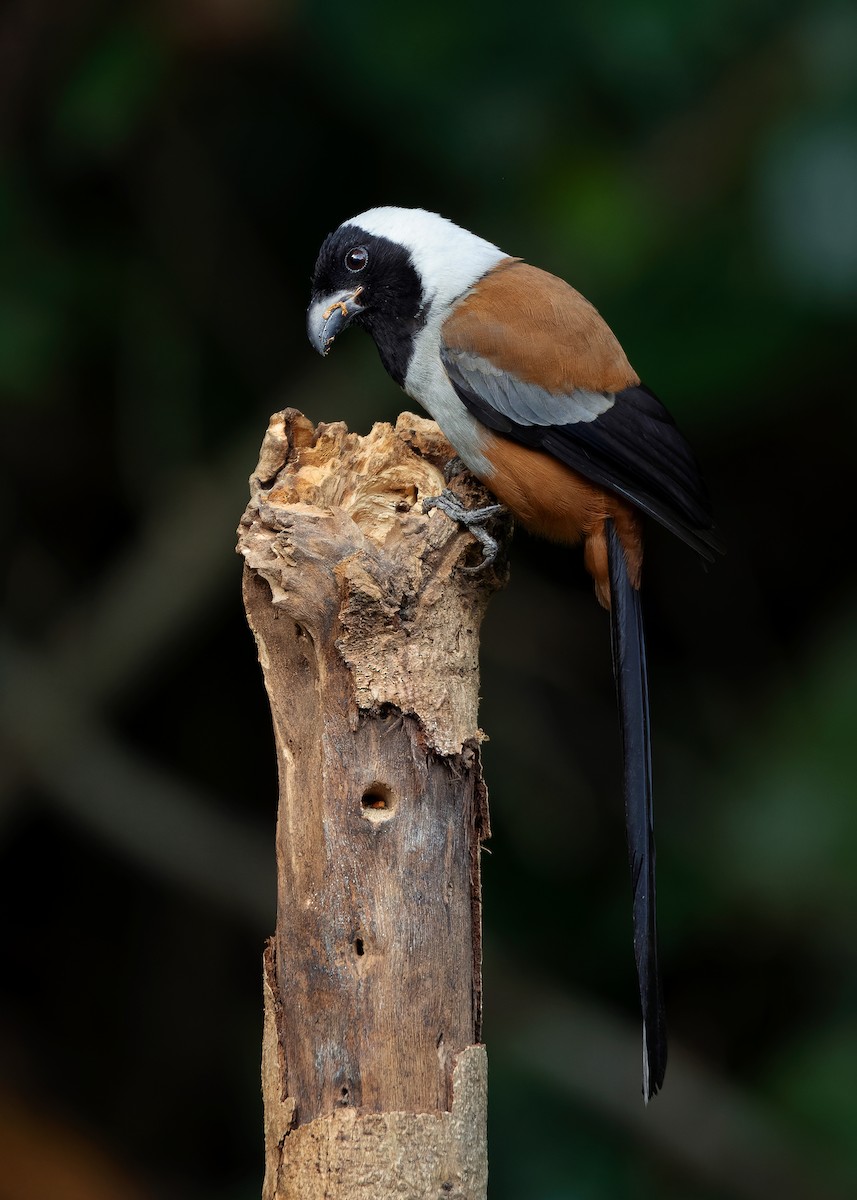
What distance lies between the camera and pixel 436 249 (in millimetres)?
3686

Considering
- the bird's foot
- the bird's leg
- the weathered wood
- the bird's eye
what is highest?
the bird's eye

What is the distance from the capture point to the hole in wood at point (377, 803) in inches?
99.5

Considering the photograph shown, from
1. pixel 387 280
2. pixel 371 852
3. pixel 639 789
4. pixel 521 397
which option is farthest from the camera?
pixel 387 280

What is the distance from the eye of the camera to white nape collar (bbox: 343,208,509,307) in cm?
358

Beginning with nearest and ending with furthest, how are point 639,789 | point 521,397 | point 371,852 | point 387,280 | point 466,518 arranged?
1. point 371,852
2. point 466,518
3. point 639,789
4. point 521,397
5. point 387,280

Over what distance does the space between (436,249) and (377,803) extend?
65.5 inches

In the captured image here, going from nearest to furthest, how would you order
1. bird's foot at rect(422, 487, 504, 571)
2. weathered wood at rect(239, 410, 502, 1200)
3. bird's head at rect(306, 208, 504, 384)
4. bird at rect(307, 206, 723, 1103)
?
weathered wood at rect(239, 410, 502, 1200) → bird's foot at rect(422, 487, 504, 571) → bird at rect(307, 206, 723, 1103) → bird's head at rect(306, 208, 504, 384)

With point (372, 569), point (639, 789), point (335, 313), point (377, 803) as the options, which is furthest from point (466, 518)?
point (335, 313)

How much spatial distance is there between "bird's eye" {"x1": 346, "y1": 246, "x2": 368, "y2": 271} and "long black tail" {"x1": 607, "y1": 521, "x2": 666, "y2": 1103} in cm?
91

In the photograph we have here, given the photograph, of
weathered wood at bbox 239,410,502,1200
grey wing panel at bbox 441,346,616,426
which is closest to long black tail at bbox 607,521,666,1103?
grey wing panel at bbox 441,346,616,426

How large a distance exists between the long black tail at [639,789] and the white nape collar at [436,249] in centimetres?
72

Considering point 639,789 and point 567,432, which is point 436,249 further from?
point 639,789

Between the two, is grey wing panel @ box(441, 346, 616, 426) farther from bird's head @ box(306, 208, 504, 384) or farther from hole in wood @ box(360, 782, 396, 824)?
hole in wood @ box(360, 782, 396, 824)

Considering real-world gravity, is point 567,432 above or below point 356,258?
below
